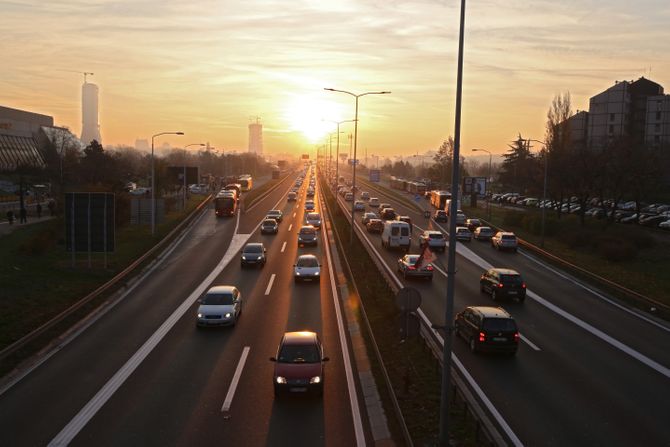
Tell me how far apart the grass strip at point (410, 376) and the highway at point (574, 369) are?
1.36m

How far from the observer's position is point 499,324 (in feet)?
62.6

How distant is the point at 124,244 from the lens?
43.8 m

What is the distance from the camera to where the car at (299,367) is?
14.7 metres

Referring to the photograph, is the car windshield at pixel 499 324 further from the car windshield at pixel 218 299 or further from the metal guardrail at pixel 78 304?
the metal guardrail at pixel 78 304

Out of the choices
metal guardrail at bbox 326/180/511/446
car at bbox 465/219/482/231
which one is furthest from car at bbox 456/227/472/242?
metal guardrail at bbox 326/180/511/446

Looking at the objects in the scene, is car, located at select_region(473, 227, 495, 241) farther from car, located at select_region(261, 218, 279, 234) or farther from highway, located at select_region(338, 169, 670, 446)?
highway, located at select_region(338, 169, 670, 446)

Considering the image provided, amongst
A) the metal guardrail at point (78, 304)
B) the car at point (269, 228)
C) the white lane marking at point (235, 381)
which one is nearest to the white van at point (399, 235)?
the car at point (269, 228)

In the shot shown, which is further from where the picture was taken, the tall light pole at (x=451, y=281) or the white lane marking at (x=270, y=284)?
the white lane marking at (x=270, y=284)

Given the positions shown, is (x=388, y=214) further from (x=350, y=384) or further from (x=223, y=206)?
(x=350, y=384)

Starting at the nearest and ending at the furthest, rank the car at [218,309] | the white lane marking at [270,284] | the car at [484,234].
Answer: the car at [218,309], the white lane marking at [270,284], the car at [484,234]

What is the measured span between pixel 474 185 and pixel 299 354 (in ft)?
241

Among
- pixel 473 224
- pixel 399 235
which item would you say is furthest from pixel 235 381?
pixel 473 224

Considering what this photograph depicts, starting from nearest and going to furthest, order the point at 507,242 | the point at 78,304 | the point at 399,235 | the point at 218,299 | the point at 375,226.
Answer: the point at 218,299, the point at 78,304, the point at 399,235, the point at 507,242, the point at 375,226

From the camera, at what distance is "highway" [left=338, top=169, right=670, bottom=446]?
45.1 ft
